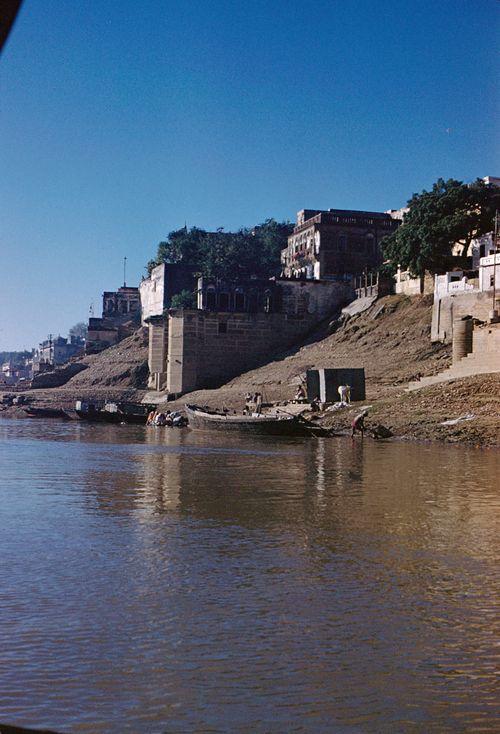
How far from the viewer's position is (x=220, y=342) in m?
53.0

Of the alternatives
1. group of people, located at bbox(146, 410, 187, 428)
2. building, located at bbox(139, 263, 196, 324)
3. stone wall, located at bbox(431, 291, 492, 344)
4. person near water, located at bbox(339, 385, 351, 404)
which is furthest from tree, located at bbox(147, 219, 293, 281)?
person near water, located at bbox(339, 385, 351, 404)

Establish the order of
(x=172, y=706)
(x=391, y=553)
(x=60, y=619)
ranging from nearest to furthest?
(x=172, y=706)
(x=60, y=619)
(x=391, y=553)

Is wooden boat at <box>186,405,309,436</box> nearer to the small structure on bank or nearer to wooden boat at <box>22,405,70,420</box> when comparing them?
the small structure on bank

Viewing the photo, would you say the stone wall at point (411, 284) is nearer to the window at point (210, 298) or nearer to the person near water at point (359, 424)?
the window at point (210, 298)

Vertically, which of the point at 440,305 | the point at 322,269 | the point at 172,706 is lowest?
the point at 172,706

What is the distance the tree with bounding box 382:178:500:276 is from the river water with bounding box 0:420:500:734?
92.9ft

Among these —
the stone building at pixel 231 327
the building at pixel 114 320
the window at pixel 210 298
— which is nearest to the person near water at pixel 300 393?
the stone building at pixel 231 327

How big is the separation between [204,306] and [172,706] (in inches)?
1988

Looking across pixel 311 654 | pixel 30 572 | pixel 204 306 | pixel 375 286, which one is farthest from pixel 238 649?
pixel 204 306

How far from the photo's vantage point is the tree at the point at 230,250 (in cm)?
6862

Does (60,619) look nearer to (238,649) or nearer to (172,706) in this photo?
(238,649)

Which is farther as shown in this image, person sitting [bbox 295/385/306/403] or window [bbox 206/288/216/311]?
window [bbox 206/288/216/311]

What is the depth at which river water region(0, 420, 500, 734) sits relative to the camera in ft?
17.4

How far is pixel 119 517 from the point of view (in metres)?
12.6
